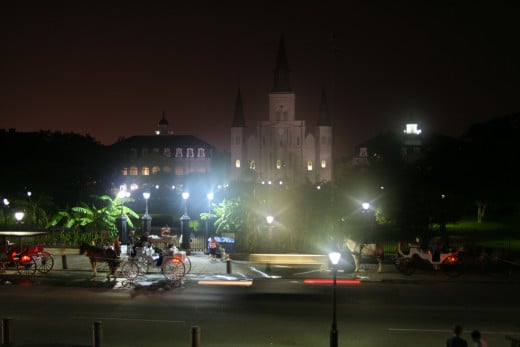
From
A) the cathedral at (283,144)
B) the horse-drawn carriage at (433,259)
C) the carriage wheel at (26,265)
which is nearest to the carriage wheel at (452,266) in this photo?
the horse-drawn carriage at (433,259)

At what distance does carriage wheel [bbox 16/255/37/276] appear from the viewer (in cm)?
2155

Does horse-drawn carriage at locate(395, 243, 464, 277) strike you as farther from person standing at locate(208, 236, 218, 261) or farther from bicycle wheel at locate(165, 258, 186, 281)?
bicycle wheel at locate(165, 258, 186, 281)

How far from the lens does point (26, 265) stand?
21703mm

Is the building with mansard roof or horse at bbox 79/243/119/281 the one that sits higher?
the building with mansard roof

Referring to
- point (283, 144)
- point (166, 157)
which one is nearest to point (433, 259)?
point (283, 144)

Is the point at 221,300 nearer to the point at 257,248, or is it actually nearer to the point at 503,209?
the point at 257,248

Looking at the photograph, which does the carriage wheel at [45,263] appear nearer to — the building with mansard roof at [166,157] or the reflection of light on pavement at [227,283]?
the reflection of light on pavement at [227,283]

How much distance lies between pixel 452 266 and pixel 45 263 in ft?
55.1

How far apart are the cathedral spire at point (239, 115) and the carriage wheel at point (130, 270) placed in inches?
3672

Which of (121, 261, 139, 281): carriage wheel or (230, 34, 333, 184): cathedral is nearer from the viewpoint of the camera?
(121, 261, 139, 281): carriage wheel

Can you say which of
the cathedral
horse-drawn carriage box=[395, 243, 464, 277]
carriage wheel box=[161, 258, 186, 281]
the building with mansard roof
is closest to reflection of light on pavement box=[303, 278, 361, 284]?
horse-drawn carriage box=[395, 243, 464, 277]

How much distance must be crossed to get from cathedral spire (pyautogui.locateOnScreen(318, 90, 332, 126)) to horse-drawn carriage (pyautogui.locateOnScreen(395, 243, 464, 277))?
88.7 meters

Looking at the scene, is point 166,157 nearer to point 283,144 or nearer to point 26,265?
point 283,144

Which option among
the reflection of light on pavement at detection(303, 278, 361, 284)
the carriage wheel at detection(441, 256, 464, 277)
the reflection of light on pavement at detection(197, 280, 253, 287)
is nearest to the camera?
the reflection of light on pavement at detection(197, 280, 253, 287)
